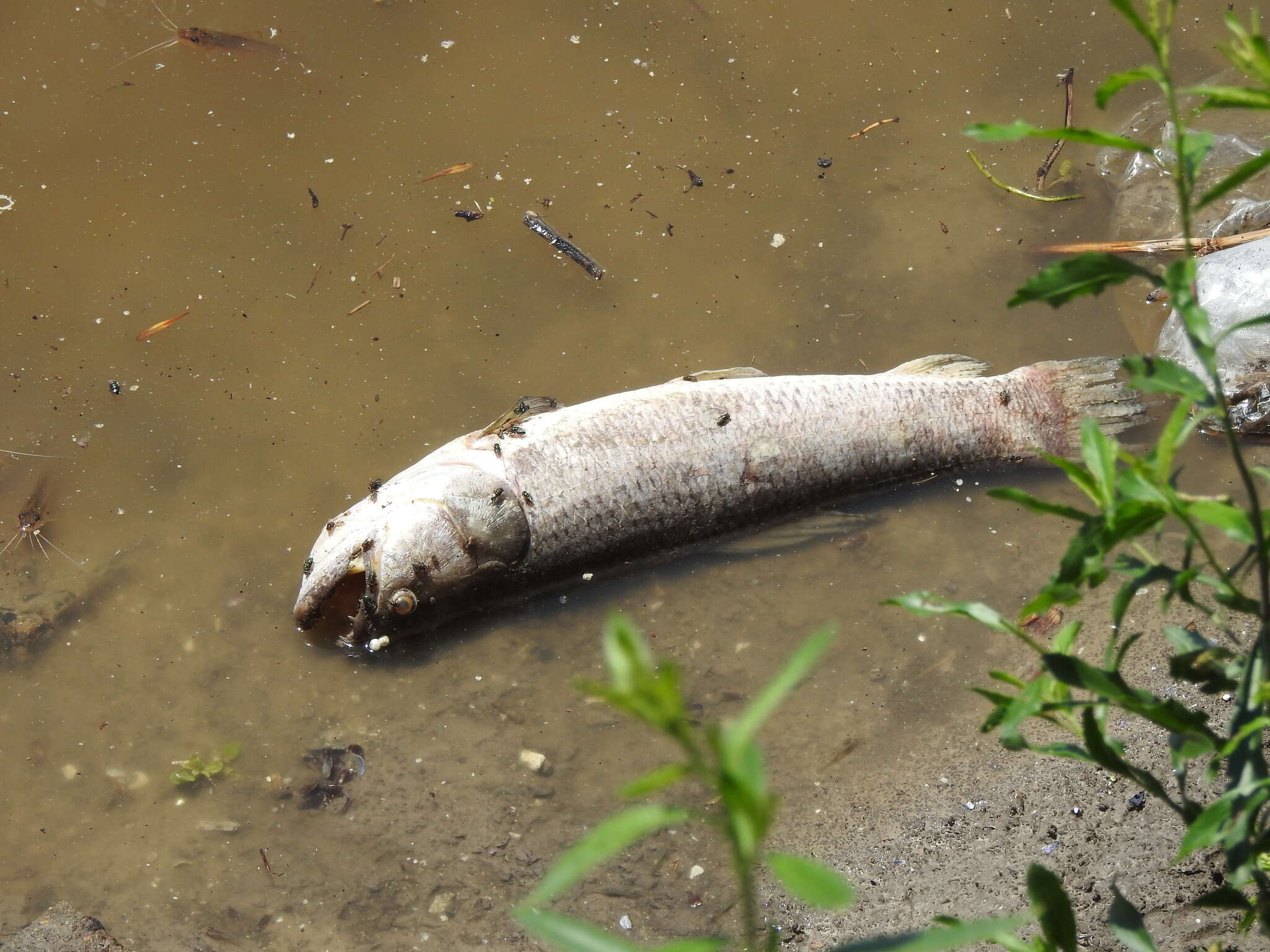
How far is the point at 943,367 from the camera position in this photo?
498 centimetres

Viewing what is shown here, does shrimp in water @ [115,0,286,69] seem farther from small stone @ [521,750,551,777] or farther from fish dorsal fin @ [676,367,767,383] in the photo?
small stone @ [521,750,551,777]

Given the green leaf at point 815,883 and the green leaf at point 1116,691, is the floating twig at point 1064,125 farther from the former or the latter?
the green leaf at point 815,883

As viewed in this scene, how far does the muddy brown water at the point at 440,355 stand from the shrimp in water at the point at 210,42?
7 centimetres

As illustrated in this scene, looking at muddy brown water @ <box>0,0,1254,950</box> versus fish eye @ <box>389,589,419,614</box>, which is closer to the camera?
muddy brown water @ <box>0,0,1254,950</box>

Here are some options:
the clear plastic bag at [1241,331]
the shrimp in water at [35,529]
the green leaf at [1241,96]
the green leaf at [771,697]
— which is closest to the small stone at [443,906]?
the shrimp in water at [35,529]

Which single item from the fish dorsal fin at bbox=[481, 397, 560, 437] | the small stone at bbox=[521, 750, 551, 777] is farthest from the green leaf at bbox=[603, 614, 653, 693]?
the fish dorsal fin at bbox=[481, 397, 560, 437]

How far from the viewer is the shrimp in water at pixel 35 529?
15.5 ft

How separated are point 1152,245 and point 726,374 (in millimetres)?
2384

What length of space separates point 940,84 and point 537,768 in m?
4.25

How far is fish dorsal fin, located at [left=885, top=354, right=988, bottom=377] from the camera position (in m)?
4.95

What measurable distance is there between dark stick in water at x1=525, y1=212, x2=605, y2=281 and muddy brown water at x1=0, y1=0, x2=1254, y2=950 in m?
0.07

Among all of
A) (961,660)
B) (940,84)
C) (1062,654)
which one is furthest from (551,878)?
(940,84)

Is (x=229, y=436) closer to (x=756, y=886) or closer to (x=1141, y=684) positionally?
(x=756, y=886)

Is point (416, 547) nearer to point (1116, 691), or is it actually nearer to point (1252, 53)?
point (1116, 691)
